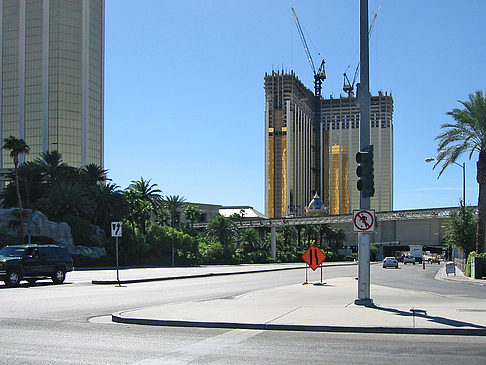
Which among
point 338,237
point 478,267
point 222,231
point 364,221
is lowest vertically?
point 338,237

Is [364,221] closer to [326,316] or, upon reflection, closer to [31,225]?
[326,316]

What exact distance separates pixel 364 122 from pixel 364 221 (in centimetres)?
273

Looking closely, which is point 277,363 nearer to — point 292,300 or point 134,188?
point 292,300

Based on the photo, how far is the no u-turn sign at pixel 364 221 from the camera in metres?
15.4

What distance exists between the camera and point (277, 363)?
28.6ft

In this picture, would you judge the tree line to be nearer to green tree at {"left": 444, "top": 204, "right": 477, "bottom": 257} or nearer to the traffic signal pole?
green tree at {"left": 444, "top": 204, "right": 477, "bottom": 257}

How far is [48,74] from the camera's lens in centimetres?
12912

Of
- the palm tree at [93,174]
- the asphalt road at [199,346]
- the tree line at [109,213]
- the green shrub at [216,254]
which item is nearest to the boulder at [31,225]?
the tree line at [109,213]

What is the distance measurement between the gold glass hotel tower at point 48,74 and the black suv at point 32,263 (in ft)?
346

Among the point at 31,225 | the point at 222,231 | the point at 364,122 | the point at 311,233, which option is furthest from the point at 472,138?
the point at 311,233

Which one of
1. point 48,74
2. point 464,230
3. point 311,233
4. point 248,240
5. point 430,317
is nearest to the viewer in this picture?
point 430,317

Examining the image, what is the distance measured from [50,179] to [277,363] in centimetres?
7642

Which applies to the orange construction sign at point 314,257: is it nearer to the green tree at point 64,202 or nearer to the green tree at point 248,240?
the green tree at point 64,202

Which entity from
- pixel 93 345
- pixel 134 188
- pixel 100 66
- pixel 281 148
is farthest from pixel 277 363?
pixel 281 148
